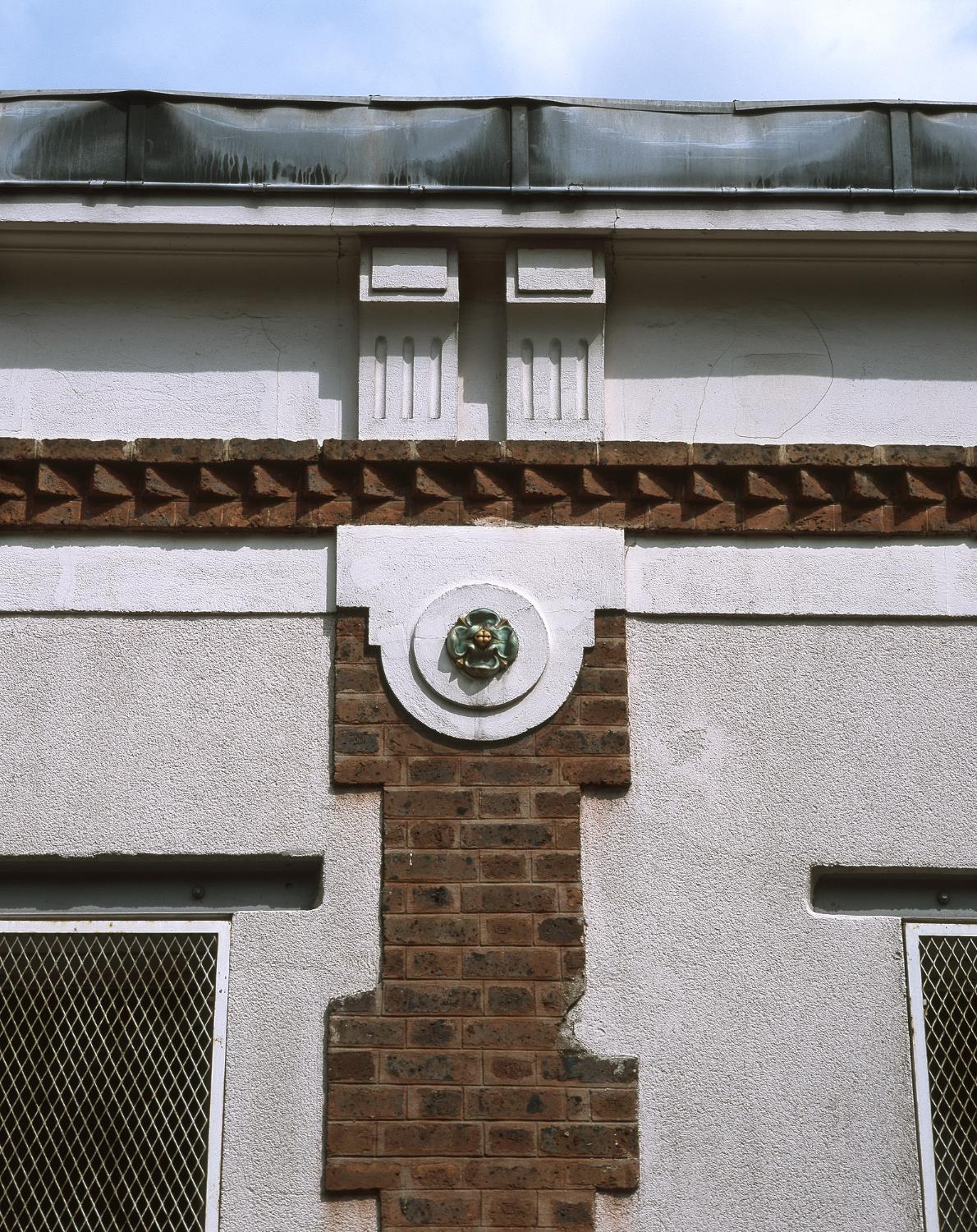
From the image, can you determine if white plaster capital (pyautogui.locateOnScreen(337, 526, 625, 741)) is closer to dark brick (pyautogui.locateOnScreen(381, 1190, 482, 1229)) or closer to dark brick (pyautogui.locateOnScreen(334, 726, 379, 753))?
dark brick (pyautogui.locateOnScreen(334, 726, 379, 753))

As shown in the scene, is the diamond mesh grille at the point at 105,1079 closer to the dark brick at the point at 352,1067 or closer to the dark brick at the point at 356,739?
the dark brick at the point at 352,1067

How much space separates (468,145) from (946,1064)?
3.29 m

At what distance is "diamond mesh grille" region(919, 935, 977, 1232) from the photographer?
4387mm

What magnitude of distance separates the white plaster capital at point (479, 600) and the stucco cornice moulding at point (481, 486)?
8cm

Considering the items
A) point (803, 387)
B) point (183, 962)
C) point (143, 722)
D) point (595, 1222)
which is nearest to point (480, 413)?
point (803, 387)

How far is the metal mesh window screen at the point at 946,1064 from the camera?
436 centimetres

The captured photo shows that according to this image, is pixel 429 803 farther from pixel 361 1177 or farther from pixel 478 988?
pixel 361 1177

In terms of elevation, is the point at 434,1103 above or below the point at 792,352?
below

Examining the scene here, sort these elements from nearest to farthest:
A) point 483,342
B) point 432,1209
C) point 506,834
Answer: point 432,1209
point 506,834
point 483,342

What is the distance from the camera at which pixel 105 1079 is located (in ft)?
14.7

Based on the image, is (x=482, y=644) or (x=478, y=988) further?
(x=482, y=644)

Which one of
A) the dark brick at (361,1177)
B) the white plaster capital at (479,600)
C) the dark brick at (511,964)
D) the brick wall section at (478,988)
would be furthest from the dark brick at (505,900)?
the dark brick at (361,1177)

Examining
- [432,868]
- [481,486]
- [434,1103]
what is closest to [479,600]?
[481,486]

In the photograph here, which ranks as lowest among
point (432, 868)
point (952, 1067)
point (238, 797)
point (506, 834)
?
point (952, 1067)
